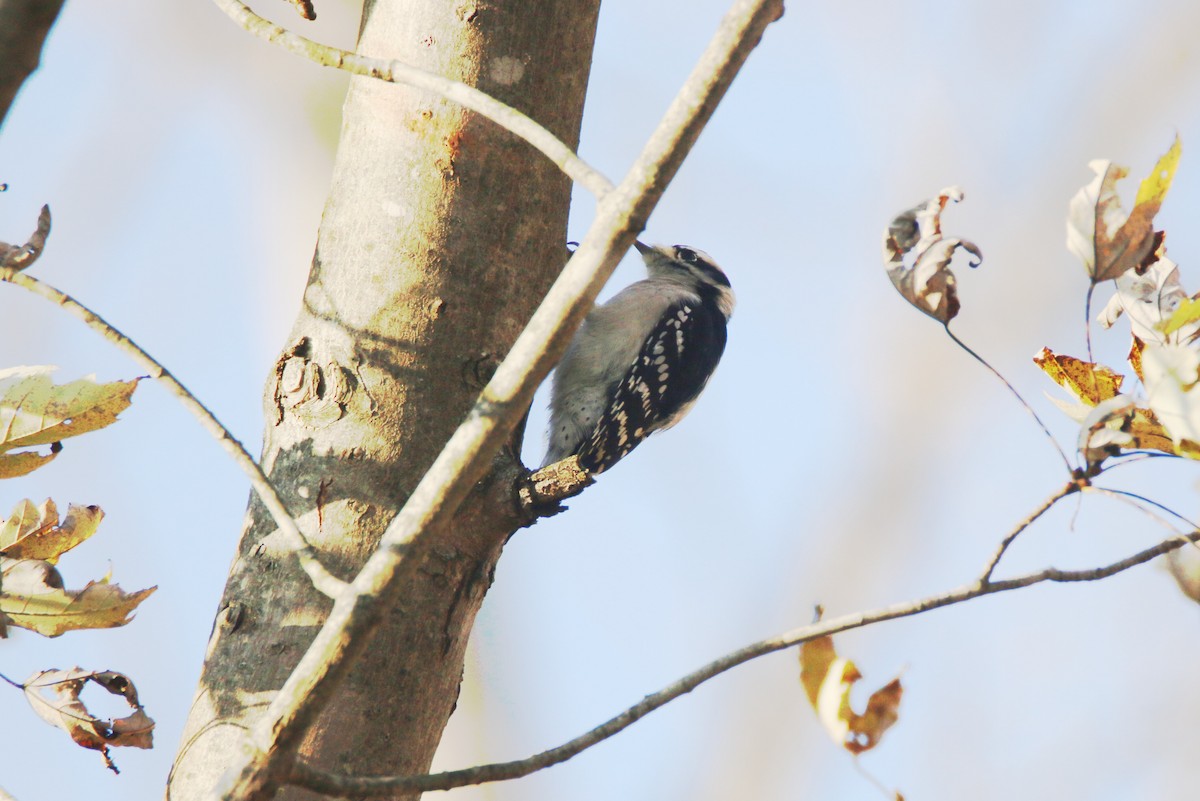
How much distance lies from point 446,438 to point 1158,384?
143cm

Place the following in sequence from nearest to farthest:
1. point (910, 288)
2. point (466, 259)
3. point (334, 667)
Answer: point (334, 667) < point (910, 288) < point (466, 259)

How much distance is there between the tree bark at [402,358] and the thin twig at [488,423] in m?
0.55

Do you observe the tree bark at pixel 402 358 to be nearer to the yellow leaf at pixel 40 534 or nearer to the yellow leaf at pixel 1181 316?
the yellow leaf at pixel 40 534

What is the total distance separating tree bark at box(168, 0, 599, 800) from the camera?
2217 mm

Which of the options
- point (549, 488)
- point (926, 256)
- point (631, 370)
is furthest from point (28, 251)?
point (631, 370)

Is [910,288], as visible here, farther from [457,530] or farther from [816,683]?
[457,530]

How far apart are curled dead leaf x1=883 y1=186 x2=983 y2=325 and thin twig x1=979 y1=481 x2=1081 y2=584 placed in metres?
0.34

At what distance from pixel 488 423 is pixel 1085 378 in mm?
1124

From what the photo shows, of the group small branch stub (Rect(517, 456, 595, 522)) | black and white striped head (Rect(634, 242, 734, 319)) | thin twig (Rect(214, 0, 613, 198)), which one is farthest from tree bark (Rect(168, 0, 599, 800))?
black and white striped head (Rect(634, 242, 734, 319))

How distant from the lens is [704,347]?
5.47 metres

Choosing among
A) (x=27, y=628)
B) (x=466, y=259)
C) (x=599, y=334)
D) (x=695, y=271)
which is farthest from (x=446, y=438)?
(x=695, y=271)

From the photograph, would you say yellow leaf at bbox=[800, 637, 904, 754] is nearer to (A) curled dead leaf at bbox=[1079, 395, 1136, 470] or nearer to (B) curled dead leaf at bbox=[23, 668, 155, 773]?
(A) curled dead leaf at bbox=[1079, 395, 1136, 470]

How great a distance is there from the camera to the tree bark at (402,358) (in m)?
2.22

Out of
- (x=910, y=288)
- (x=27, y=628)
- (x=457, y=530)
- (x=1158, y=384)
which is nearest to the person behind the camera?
(x=1158, y=384)
